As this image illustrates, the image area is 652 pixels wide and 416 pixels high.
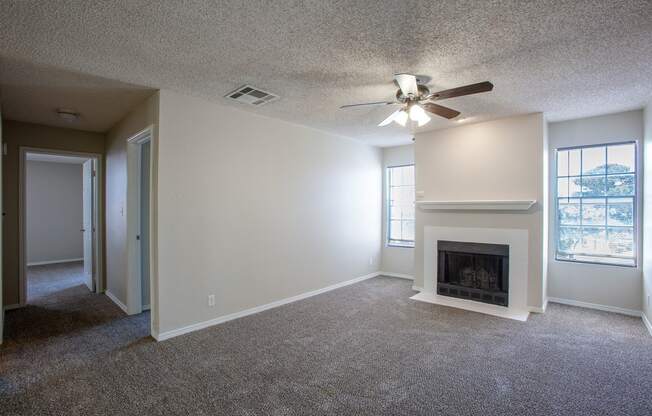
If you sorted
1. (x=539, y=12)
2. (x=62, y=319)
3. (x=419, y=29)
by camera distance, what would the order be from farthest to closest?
1. (x=62, y=319)
2. (x=419, y=29)
3. (x=539, y=12)

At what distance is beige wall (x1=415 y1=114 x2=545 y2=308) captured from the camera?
409 cm

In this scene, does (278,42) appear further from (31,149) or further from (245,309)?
(31,149)

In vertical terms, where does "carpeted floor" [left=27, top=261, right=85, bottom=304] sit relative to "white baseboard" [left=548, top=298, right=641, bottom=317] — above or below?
below

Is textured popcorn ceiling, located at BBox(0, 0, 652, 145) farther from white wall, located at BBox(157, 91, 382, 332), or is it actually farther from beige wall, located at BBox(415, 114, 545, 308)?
beige wall, located at BBox(415, 114, 545, 308)

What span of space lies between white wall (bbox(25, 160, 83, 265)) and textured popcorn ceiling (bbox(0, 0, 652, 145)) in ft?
22.0

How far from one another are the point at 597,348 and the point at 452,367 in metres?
1.55

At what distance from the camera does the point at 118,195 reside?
4.42 meters

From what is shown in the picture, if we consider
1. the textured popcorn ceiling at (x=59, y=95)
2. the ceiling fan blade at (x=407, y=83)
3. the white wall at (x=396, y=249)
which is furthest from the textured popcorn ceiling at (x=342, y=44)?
the white wall at (x=396, y=249)

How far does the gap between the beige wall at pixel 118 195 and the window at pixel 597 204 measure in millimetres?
Answer: 5437

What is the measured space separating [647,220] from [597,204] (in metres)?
0.66

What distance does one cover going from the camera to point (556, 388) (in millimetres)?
2420

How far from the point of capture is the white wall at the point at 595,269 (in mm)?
4020

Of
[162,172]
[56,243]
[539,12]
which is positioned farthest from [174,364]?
[56,243]

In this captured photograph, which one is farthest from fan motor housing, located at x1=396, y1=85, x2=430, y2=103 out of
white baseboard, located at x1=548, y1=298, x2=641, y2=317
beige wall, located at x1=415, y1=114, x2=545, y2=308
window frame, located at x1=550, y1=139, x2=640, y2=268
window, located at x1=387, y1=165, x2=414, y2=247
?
white baseboard, located at x1=548, y1=298, x2=641, y2=317
